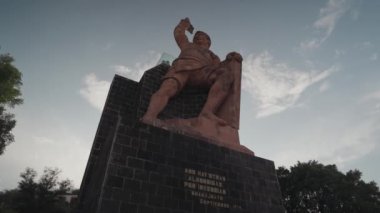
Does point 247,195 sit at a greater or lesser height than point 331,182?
lesser

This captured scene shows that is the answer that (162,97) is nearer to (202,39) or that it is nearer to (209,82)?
(209,82)

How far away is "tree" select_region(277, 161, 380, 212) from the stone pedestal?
862 inches

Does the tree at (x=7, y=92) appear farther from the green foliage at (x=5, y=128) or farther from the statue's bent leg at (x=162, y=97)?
the statue's bent leg at (x=162, y=97)

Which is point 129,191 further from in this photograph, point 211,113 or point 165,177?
point 211,113

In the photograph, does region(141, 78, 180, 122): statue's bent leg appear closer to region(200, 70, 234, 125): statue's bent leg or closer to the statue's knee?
the statue's knee

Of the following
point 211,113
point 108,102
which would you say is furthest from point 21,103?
point 211,113

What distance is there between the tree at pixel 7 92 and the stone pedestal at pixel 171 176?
43.8 ft

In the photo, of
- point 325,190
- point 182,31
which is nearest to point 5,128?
point 182,31

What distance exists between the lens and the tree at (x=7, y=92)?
1666 centimetres

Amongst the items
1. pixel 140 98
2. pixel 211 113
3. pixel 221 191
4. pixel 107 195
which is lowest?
pixel 107 195

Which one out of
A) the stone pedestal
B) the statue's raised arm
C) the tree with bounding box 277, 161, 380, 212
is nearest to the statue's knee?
the stone pedestal

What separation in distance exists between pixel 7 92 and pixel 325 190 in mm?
27808

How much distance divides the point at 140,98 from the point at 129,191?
404 cm

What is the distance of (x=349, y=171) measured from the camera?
2639 cm
